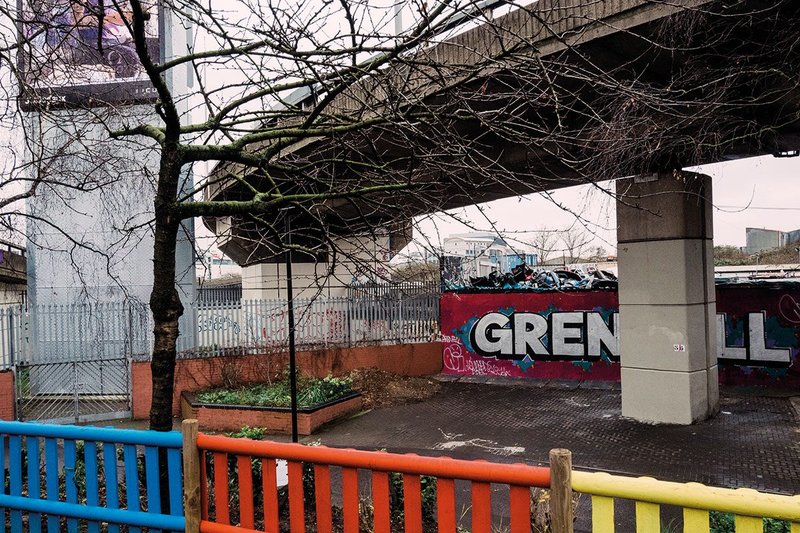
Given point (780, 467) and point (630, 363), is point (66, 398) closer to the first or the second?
point (630, 363)

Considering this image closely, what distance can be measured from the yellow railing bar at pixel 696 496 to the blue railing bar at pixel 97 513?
2771 mm

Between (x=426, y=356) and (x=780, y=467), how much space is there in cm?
991

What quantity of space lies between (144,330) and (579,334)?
10767 millimetres

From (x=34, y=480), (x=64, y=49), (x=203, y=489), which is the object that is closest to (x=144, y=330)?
(x=64, y=49)

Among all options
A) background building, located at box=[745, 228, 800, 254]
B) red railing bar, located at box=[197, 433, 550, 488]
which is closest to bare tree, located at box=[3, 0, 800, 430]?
red railing bar, located at box=[197, 433, 550, 488]

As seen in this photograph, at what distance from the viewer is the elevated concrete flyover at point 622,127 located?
5117mm

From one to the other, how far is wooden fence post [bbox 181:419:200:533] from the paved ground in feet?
18.3

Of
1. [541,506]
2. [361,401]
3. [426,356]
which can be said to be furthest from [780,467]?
[426,356]

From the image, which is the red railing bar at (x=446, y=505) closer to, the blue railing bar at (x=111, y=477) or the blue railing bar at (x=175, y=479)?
the blue railing bar at (x=175, y=479)

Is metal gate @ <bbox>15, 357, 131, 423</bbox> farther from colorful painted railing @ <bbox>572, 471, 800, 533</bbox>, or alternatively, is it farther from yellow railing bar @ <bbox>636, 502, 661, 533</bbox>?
yellow railing bar @ <bbox>636, 502, 661, 533</bbox>

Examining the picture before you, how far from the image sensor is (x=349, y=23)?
15.3ft

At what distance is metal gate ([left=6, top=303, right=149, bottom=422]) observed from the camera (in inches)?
495

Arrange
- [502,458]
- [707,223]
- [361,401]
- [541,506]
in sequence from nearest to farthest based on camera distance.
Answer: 1. [541,506]
2. [502,458]
3. [707,223]
4. [361,401]

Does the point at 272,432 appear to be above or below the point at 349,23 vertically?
below
